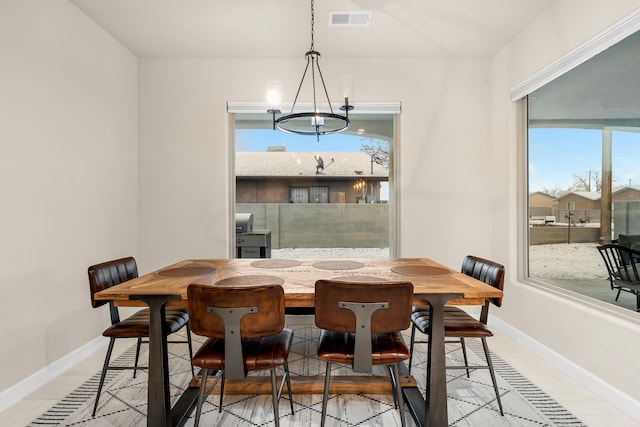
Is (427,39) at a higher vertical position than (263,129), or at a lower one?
higher

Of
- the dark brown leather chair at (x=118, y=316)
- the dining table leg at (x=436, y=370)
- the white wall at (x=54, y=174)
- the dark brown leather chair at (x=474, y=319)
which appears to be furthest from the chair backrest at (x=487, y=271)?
the white wall at (x=54, y=174)

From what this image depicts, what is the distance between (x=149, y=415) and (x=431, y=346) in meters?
1.45

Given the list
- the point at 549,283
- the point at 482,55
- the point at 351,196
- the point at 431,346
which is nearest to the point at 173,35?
the point at 351,196

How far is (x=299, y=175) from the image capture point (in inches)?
155

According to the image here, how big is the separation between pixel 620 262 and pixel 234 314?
7.89 feet

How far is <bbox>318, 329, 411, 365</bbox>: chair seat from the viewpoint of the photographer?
5.73 feet

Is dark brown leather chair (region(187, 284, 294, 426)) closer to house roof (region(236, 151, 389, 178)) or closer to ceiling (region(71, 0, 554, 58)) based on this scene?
ceiling (region(71, 0, 554, 58))

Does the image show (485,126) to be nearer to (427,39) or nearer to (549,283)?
(427,39)

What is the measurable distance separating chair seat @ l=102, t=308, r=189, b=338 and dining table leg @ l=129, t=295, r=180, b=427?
239mm

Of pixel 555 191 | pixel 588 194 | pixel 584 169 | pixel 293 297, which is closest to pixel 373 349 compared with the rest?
pixel 293 297

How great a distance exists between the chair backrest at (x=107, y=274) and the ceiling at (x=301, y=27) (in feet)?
6.50

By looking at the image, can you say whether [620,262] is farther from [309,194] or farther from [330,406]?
[309,194]

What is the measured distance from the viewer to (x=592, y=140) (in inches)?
101

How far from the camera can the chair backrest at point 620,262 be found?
7.29ft
